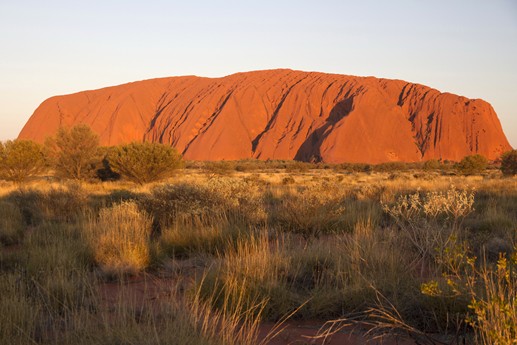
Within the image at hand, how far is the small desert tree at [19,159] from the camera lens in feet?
67.3

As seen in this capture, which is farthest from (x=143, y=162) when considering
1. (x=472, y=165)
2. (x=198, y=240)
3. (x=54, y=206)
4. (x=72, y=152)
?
(x=472, y=165)

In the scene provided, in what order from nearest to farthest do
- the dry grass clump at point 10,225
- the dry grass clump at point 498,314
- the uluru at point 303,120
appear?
the dry grass clump at point 498,314 < the dry grass clump at point 10,225 < the uluru at point 303,120

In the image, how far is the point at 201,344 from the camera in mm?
2551

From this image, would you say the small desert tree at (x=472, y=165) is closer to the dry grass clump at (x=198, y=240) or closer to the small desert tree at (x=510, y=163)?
the small desert tree at (x=510, y=163)

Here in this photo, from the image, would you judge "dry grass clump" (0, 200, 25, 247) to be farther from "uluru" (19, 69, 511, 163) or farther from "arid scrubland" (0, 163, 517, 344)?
"uluru" (19, 69, 511, 163)

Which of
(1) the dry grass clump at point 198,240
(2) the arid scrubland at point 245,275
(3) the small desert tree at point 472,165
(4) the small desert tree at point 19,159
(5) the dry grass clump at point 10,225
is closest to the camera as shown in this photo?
(2) the arid scrubland at point 245,275

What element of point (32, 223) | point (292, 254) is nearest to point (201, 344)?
point (292, 254)

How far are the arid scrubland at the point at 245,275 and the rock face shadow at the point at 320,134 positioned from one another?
55332 millimetres

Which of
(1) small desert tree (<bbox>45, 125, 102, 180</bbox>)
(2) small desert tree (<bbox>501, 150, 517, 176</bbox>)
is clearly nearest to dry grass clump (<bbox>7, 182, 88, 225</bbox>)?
(1) small desert tree (<bbox>45, 125, 102, 180</bbox>)

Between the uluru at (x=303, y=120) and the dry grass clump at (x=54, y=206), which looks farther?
the uluru at (x=303, y=120)

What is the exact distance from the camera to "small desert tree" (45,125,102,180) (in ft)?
71.5

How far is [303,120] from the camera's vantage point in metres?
72.2

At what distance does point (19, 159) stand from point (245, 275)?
19643 millimetres

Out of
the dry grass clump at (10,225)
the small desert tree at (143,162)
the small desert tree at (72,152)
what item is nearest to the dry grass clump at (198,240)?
the dry grass clump at (10,225)
